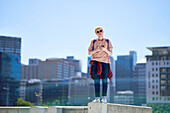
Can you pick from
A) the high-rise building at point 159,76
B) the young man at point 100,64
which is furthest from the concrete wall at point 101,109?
the high-rise building at point 159,76

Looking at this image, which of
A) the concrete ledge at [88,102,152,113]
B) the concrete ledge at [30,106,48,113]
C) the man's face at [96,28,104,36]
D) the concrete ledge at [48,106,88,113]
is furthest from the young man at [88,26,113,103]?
the concrete ledge at [30,106,48,113]

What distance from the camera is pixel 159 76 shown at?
146 meters

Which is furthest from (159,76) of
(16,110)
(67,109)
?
(67,109)

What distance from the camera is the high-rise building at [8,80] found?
153875 millimetres

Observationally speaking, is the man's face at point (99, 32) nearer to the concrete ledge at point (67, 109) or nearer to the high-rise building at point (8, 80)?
the concrete ledge at point (67, 109)

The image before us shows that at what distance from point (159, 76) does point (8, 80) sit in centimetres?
7343

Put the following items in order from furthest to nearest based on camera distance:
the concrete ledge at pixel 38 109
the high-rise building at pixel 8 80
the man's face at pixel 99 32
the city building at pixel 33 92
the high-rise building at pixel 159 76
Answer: the city building at pixel 33 92 < the high-rise building at pixel 8 80 < the high-rise building at pixel 159 76 < the concrete ledge at pixel 38 109 < the man's face at pixel 99 32

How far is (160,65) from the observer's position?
479ft

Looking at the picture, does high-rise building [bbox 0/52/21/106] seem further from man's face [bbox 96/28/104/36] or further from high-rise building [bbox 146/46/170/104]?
man's face [bbox 96/28/104/36]

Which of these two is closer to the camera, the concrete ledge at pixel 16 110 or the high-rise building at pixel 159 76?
the concrete ledge at pixel 16 110

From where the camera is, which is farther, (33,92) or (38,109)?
(33,92)

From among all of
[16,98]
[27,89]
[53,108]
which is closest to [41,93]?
[27,89]

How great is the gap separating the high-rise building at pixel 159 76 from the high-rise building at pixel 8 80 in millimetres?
66533

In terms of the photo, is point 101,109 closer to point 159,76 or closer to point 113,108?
point 113,108
